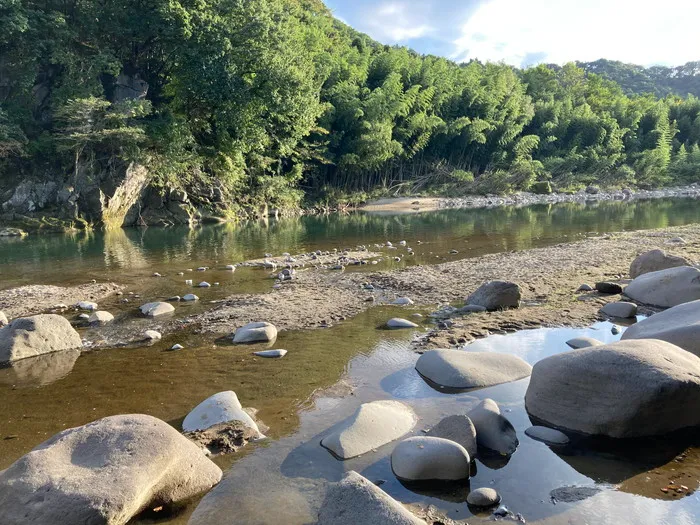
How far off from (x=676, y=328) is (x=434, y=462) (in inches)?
137

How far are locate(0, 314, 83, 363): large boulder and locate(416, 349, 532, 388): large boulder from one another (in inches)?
188

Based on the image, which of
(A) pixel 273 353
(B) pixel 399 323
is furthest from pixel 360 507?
(B) pixel 399 323

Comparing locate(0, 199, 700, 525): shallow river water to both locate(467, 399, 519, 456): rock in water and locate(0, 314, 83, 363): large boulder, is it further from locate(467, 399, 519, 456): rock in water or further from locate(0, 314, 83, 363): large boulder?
locate(0, 314, 83, 363): large boulder

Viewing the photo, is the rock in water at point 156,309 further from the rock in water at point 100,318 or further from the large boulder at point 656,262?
the large boulder at point 656,262

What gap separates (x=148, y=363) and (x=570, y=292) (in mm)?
7085

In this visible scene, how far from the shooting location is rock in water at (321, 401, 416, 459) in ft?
13.1

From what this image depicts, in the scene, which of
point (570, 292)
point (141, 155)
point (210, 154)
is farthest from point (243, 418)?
point (210, 154)

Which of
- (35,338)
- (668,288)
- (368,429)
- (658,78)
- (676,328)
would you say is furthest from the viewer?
(658,78)

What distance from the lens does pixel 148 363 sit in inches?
243

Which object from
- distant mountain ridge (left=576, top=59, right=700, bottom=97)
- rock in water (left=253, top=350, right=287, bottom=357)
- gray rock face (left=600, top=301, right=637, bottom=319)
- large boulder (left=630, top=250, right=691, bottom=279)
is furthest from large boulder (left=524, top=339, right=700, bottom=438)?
distant mountain ridge (left=576, top=59, right=700, bottom=97)

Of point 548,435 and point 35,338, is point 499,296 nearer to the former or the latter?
point 548,435

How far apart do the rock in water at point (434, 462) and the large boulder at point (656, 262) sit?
7.81m

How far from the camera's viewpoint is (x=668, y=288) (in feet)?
26.3

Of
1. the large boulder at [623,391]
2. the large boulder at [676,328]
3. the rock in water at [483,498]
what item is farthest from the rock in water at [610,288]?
the rock in water at [483,498]
